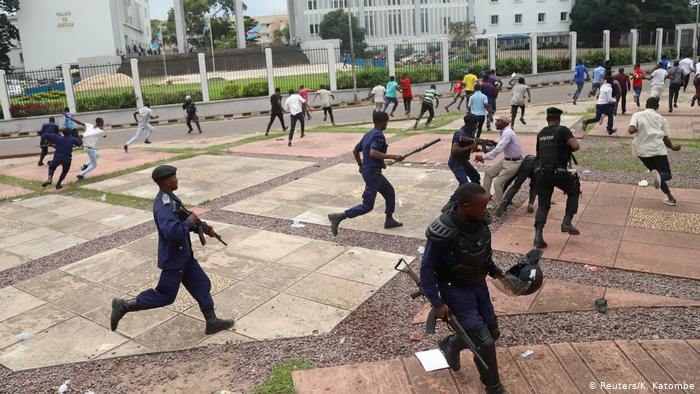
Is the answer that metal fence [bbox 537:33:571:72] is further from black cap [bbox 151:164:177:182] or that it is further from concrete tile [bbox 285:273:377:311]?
black cap [bbox 151:164:177:182]

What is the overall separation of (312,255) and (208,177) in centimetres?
593

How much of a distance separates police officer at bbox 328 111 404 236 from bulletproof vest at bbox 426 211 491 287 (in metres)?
3.68

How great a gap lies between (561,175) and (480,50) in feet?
85.7

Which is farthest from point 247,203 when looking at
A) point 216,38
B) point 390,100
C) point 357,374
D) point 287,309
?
point 216,38

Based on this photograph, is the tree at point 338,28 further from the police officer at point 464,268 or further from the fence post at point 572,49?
the police officer at point 464,268

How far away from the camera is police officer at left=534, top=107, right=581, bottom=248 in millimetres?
6367

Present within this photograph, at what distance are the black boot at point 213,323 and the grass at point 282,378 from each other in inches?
33.5

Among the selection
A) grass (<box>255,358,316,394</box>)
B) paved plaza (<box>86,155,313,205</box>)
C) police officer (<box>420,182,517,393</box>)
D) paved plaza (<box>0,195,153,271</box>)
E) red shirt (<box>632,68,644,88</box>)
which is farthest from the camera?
red shirt (<box>632,68,644,88</box>)

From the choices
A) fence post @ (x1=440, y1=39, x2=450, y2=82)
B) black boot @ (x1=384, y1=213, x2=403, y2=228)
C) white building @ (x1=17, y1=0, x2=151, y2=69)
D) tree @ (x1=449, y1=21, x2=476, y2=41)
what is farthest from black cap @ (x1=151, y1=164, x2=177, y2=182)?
tree @ (x1=449, y1=21, x2=476, y2=41)

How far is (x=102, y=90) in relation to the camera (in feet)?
88.5

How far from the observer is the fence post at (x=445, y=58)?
30150 millimetres

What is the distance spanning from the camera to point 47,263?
24.2ft

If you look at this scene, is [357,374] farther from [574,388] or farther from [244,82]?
[244,82]

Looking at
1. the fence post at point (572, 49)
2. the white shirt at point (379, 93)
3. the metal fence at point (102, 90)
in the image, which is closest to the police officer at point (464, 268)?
the white shirt at point (379, 93)
